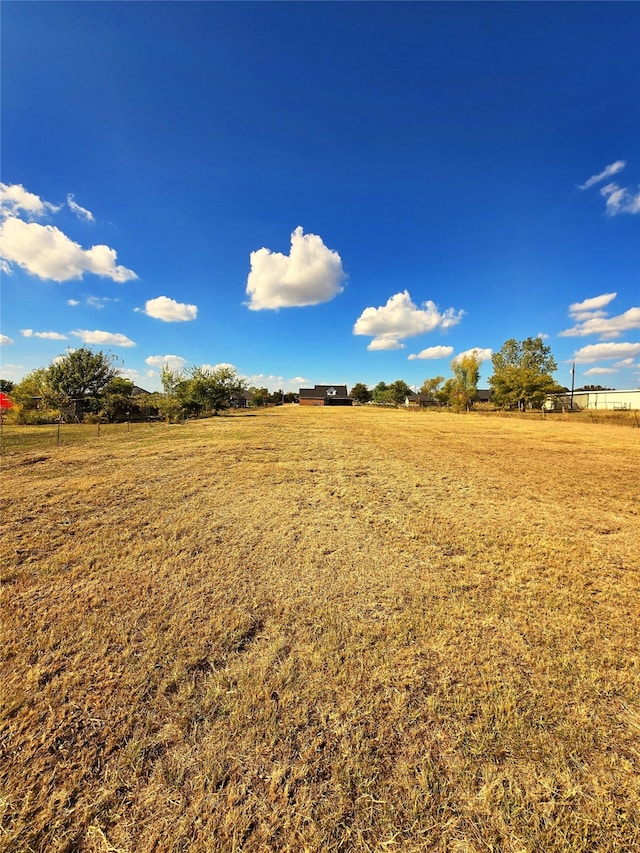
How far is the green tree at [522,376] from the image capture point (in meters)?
39.4

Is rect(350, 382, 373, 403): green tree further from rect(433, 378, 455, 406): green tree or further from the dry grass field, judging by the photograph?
the dry grass field

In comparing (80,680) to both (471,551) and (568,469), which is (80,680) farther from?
(568,469)

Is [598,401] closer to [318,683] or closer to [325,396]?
[325,396]

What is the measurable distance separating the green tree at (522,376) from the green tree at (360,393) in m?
49.6

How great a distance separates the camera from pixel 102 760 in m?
1.66

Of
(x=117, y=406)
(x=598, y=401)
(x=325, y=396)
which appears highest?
(x=325, y=396)

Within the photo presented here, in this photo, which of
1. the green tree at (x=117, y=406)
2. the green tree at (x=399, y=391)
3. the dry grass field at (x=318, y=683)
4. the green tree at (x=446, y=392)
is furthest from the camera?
the green tree at (x=399, y=391)

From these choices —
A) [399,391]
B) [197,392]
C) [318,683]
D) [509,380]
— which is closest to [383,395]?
[399,391]

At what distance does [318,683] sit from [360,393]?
9698 centimetres

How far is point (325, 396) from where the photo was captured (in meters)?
82.0

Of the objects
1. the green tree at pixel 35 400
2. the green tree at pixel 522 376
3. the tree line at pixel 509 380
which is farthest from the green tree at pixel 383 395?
the green tree at pixel 35 400

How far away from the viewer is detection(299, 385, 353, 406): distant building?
3184 inches

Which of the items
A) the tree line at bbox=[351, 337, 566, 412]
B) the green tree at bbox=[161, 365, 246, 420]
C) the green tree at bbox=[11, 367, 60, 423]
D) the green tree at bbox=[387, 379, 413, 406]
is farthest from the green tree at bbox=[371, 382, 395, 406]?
the green tree at bbox=[11, 367, 60, 423]

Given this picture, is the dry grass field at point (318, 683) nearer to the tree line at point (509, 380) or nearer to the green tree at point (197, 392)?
the green tree at point (197, 392)
